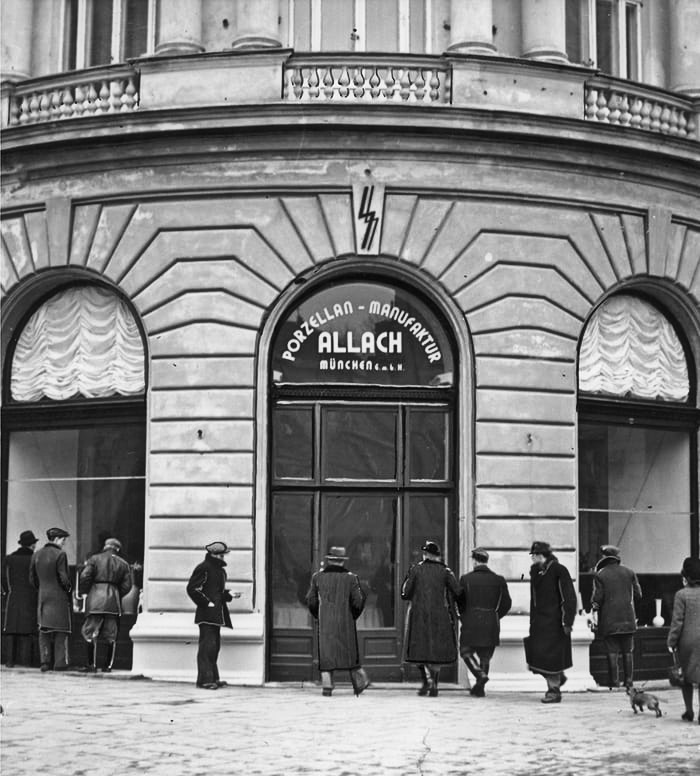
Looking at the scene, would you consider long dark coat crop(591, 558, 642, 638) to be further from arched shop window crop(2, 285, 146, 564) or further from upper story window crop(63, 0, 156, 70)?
upper story window crop(63, 0, 156, 70)

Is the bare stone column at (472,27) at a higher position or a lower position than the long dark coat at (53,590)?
higher

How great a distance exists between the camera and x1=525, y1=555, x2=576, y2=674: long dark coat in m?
17.5

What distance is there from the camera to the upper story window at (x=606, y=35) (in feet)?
69.9

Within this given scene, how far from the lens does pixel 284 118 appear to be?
19.2 meters

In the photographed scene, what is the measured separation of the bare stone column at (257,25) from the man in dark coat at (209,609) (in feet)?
21.5

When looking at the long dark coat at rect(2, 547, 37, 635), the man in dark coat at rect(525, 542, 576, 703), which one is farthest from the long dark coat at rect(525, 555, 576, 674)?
the long dark coat at rect(2, 547, 37, 635)

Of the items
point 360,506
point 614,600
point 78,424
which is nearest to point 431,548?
point 360,506

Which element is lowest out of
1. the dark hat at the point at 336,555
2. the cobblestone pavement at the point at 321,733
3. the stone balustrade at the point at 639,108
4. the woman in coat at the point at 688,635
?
the cobblestone pavement at the point at 321,733

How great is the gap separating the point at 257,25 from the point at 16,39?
365 centimetres

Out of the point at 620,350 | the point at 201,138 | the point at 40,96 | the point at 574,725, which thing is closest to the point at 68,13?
the point at 40,96

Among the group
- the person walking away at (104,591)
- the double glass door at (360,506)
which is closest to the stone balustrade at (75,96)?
the double glass door at (360,506)

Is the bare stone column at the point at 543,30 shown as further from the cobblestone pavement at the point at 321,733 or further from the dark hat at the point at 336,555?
Result: the cobblestone pavement at the point at 321,733

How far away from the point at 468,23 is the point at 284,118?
9.39ft

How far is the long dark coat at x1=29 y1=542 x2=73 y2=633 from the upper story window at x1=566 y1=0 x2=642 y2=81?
31.8ft
